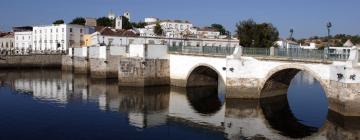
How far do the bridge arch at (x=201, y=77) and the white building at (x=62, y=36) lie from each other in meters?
40.1

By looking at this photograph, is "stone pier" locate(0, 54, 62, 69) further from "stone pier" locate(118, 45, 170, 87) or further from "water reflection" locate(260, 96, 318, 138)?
"water reflection" locate(260, 96, 318, 138)

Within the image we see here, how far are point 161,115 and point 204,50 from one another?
12.4 meters

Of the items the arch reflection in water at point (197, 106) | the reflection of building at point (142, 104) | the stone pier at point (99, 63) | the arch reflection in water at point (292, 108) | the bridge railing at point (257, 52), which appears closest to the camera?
the arch reflection in water at point (292, 108)

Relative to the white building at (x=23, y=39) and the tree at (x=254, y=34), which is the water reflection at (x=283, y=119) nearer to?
the tree at (x=254, y=34)

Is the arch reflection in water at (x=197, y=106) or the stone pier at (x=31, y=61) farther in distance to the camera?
the stone pier at (x=31, y=61)

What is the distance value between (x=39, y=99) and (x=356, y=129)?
23.9m

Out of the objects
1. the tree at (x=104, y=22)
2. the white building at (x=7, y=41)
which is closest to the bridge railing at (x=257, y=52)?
the tree at (x=104, y=22)

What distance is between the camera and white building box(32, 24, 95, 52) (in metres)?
76.4

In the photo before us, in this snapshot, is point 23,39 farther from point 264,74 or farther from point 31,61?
point 264,74

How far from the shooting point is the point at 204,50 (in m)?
37.5

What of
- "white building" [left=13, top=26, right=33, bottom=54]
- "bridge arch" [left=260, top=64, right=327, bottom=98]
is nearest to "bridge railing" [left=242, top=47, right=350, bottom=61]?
"bridge arch" [left=260, top=64, right=327, bottom=98]

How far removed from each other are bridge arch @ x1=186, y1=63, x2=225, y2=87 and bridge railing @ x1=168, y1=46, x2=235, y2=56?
1541 millimetres

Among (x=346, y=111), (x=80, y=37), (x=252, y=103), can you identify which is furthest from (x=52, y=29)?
(x=346, y=111)

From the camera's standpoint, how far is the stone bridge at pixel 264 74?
2409cm
